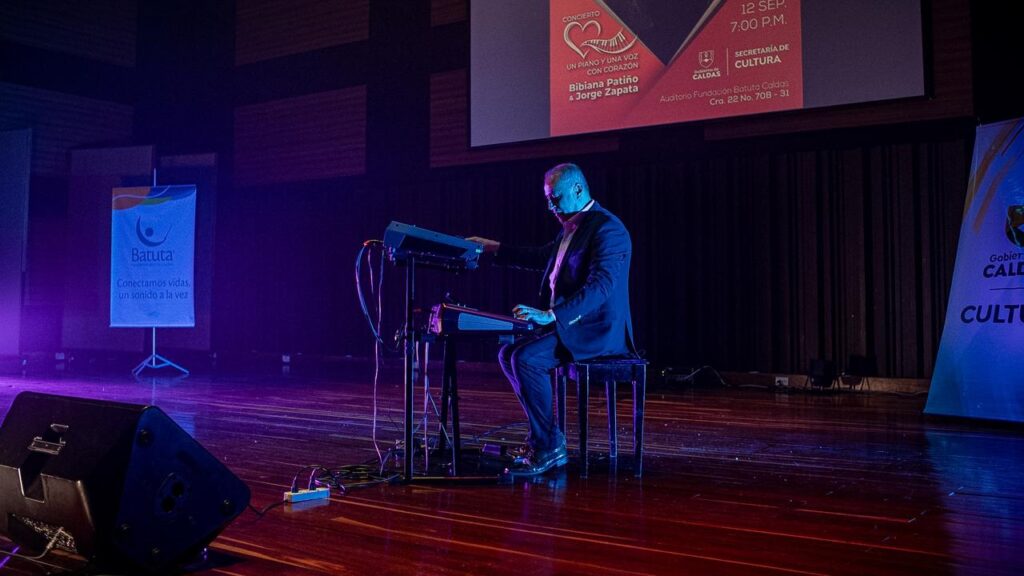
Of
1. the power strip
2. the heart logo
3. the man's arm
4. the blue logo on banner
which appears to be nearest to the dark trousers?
the man's arm

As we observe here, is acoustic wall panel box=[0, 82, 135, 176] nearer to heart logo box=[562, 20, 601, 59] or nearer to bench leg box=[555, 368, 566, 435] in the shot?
heart logo box=[562, 20, 601, 59]

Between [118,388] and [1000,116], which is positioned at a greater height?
[1000,116]

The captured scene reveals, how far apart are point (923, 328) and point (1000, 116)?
66.5 inches

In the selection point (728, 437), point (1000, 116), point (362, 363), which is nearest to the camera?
point (728, 437)

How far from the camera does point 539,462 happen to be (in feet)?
11.2

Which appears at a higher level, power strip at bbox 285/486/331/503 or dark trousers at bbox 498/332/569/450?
dark trousers at bbox 498/332/569/450

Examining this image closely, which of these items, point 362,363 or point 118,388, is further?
point 362,363

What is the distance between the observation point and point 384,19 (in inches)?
353

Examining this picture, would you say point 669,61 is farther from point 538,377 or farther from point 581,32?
point 538,377

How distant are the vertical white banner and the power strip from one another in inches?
244

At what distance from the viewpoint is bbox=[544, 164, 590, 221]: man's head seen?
3.60 metres

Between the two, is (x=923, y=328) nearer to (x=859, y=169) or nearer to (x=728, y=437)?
(x=859, y=169)

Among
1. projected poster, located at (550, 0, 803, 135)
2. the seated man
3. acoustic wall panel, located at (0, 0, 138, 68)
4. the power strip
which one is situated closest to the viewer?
the power strip

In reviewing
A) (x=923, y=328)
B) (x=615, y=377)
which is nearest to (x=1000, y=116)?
(x=923, y=328)
